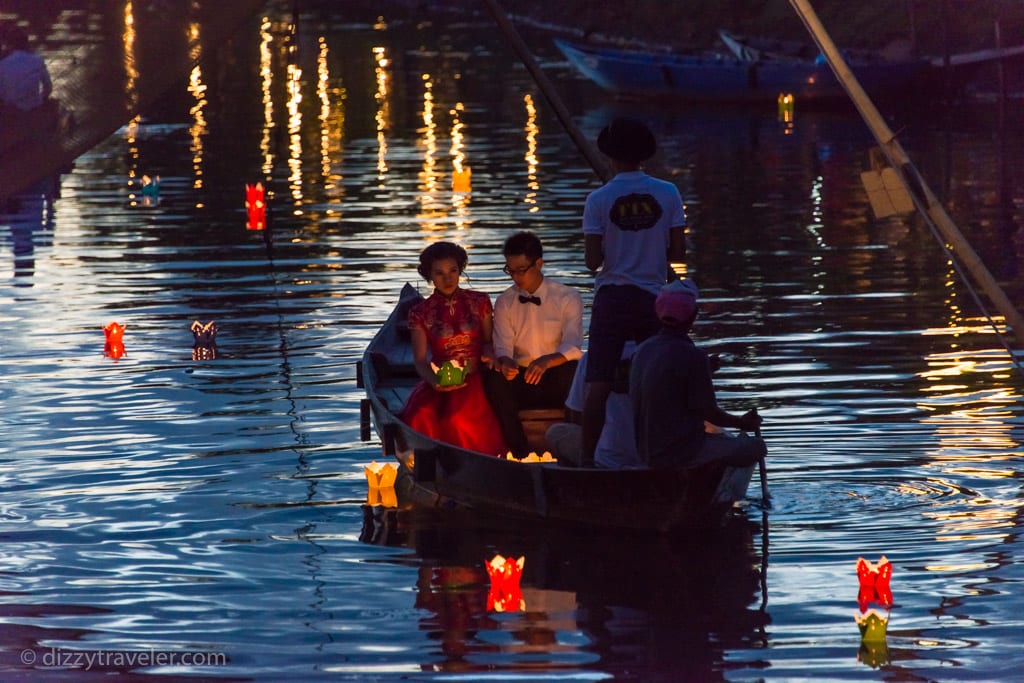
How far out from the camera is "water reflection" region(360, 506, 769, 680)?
879 cm

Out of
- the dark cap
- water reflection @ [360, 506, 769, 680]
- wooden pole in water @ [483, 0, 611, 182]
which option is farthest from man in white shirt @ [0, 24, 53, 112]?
wooden pole in water @ [483, 0, 611, 182]

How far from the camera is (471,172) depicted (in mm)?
32906

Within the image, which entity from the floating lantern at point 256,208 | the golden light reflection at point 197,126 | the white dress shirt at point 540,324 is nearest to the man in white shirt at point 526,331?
the white dress shirt at point 540,324

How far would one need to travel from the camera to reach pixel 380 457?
1304 centimetres

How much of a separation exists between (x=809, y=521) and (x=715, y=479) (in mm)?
988

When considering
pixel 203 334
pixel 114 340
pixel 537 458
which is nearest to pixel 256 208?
pixel 203 334

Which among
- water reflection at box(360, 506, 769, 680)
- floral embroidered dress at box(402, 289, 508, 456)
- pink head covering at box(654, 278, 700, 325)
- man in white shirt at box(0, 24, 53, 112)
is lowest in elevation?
water reflection at box(360, 506, 769, 680)

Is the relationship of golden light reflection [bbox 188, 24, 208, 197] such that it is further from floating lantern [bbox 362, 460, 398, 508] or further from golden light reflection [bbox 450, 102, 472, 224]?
floating lantern [bbox 362, 460, 398, 508]

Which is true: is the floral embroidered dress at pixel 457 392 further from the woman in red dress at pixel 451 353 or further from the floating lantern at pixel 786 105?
the floating lantern at pixel 786 105

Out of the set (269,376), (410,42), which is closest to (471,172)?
(269,376)

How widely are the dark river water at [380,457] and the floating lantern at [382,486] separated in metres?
0.13

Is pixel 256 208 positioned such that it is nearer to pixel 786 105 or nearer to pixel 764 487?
pixel 764 487

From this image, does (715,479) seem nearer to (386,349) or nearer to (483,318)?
(483,318)

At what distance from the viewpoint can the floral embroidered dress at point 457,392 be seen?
39.3 feet
